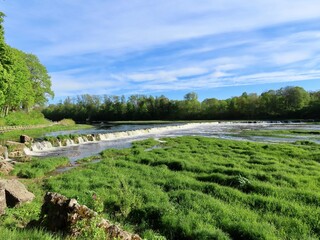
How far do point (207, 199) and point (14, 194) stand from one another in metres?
7.20

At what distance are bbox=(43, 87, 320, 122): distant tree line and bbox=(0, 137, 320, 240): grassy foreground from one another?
106 m

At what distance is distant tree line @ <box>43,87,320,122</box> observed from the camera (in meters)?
117

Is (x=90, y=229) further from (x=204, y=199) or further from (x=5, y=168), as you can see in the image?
(x=5, y=168)

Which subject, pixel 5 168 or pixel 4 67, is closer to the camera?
pixel 5 168

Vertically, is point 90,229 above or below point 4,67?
below

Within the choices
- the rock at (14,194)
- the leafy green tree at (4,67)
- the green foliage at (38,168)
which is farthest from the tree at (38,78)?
the rock at (14,194)

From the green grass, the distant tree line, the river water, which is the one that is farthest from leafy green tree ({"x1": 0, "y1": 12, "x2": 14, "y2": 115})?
the distant tree line

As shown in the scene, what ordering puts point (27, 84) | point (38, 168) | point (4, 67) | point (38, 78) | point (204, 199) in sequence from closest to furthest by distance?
point (204, 199) < point (38, 168) < point (4, 67) < point (27, 84) < point (38, 78)

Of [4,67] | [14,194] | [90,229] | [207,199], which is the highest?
[4,67]

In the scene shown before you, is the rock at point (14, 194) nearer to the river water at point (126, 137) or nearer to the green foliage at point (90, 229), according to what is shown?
the green foliage at point (90, 229)

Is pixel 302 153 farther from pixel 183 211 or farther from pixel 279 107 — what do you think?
pixel 279 107

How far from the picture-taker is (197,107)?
146 metres

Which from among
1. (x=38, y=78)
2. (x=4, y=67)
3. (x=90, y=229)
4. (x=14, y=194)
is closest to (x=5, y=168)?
(x=14, y=194)

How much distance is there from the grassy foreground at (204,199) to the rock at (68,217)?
2.02 feet
